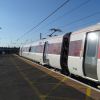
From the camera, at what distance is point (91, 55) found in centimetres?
1662

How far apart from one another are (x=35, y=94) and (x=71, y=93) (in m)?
1.50

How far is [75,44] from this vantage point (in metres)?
20.5

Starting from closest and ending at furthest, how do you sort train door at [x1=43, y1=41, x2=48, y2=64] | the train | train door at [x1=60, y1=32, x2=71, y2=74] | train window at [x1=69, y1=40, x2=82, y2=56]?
the train → train window at [x1=69, y1=40, x2=82, y2=56] → train door at [x1=60, y1=32, x2=71, y2=74] → train door at [x1=43, y1=41, x2=48, y2=64]

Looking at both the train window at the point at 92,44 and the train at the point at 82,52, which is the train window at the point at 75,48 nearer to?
the train at the point at 82,52

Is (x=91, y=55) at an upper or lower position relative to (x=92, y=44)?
lower

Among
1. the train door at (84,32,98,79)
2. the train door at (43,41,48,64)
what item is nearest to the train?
the train door at (84,32,98,79)

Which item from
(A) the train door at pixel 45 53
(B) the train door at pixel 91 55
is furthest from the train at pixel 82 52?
(A) the train door at pixel 45 53

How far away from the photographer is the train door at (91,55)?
16.1 m

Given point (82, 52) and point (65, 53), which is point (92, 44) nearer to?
point (82, 52)

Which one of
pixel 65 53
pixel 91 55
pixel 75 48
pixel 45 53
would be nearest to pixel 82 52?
pixel 91 55

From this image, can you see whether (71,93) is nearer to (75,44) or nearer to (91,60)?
(91,60)

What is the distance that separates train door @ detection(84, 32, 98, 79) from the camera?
16078 mm

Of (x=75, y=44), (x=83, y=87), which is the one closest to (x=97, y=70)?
(x=83, y=87)

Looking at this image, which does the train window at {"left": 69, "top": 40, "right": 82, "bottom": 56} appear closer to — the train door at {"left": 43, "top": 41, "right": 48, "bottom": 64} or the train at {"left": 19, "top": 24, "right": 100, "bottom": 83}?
Answer: the train at {"left": 19, "top": 24, "right": 100, "bottom": 83}
